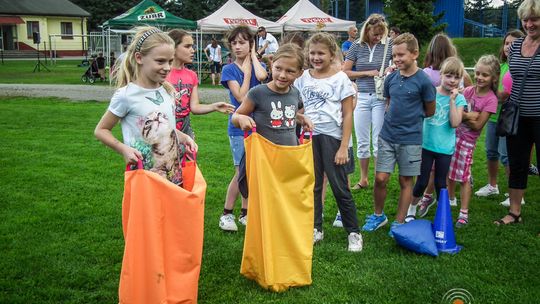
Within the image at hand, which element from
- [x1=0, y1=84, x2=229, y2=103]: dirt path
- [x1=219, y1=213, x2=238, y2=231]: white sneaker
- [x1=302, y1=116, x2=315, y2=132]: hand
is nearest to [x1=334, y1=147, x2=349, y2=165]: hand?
[x1=302, y1=116, x2=315, y2=132]: hand

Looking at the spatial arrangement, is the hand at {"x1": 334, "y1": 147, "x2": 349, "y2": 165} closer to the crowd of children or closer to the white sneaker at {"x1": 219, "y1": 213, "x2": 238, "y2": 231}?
the crowd of children

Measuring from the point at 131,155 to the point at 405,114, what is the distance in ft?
8.91

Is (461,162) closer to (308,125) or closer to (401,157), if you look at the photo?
(401,157)

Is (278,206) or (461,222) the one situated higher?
(278,206)

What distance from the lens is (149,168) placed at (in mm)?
3572

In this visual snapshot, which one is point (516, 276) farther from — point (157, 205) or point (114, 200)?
point (114, 200)

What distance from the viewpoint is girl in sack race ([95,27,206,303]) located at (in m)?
3.20

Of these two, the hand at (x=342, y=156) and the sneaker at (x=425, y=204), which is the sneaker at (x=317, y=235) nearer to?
the hand at (x=342, y=156)

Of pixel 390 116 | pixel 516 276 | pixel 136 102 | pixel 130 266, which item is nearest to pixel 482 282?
pixel 516 276

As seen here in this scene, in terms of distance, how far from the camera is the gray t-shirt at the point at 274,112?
4203mm

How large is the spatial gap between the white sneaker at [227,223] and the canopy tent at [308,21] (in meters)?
19.2

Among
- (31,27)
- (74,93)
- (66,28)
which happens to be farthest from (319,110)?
(66,28)

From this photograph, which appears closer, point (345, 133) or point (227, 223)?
point (345, 133)

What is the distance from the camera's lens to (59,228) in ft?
17.1
